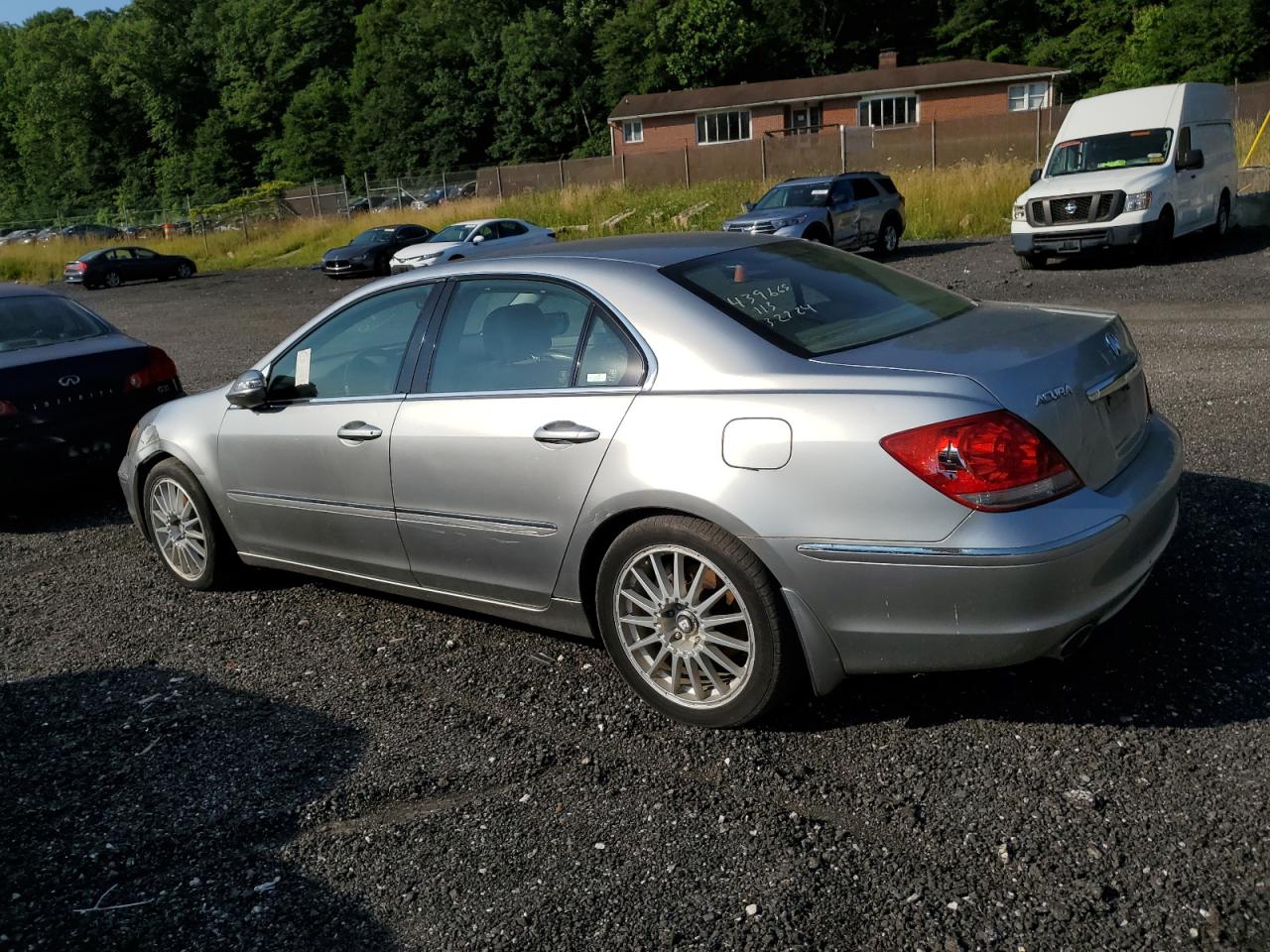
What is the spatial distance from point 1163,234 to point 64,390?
14425 mm

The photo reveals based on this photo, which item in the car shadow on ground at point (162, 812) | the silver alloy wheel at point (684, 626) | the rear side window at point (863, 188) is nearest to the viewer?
the car shadow on ground at point (162, 812)

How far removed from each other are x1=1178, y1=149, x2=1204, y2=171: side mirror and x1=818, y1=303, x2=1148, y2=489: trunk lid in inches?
551

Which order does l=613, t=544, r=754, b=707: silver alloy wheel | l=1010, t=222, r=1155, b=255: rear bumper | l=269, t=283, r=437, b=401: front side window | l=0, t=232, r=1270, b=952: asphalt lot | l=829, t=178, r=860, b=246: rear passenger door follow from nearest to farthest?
l=0, t=232, r=1270, b=952: asphalt lot, l=613, t=544, r=754, b=707: silver alloy wheel, l=269, t=283, r=437, b=401: front side window, l=1010, t=222, r=1155, b=255: rear bumper, l=829, t=178, r=860, b=246: rear passenger door

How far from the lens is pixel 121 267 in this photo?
127 feet

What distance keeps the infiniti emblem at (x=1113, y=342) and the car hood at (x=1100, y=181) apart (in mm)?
13258

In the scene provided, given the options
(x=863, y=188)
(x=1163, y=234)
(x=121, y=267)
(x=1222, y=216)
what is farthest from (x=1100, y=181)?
(x=121, y=267)

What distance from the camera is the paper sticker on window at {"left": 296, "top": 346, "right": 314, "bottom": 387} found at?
486cm

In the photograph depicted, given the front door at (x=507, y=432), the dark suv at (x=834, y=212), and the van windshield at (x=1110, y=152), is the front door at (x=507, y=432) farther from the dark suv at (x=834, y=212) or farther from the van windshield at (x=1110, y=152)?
the dark suv at (x=834, y=212)

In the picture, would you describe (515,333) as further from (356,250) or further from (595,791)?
(356,250)

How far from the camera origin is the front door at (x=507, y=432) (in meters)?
3.80

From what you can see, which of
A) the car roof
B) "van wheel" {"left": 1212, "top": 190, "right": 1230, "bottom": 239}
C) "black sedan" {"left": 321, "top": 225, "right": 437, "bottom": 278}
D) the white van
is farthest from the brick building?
the car roof

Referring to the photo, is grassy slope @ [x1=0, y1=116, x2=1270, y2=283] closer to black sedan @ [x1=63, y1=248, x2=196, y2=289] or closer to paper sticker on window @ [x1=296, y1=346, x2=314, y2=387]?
black sedan @ [x1=63, y1=248, x2=196, y2=289]

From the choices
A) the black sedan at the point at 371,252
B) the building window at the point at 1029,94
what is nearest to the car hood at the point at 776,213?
the black sedan at the point at 371,252

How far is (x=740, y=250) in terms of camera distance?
13.8 ft
